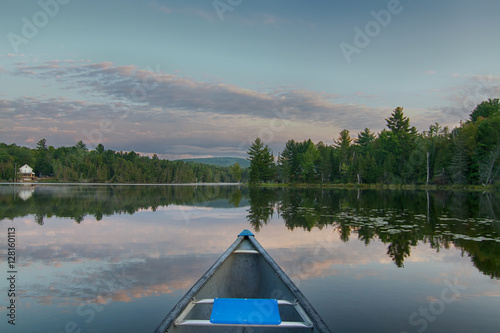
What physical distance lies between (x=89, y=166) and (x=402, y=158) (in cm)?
9283

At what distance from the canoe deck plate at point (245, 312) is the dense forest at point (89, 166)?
113m

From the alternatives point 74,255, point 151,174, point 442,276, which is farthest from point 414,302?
point 151,174

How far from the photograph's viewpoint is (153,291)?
6672 mm

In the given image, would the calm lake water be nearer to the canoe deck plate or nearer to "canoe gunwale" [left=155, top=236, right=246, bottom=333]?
"canoe gunwale" [left=155, top=236, right=246, bottom=333]

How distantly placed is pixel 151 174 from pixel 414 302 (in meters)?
129

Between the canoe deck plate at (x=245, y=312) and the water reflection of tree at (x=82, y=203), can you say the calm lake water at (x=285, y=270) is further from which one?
the water reflection of tree at (x=82, y=203)

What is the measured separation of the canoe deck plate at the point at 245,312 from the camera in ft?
12.8

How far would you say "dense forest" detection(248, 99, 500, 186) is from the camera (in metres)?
55.1

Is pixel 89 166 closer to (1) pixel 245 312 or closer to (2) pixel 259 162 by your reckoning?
(2) pixel 259 162

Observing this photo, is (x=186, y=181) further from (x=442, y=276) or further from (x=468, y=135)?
(x=442, y=276)

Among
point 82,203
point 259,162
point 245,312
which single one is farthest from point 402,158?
point 245,312

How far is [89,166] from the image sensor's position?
11062 cm

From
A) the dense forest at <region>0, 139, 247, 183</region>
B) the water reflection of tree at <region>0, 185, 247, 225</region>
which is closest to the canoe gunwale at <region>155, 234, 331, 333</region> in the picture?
the water reflection of tree at <region>0, 185, 247, 225</region>

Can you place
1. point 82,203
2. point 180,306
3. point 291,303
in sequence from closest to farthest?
point 180,306 → point 291,303 → point 82,203
